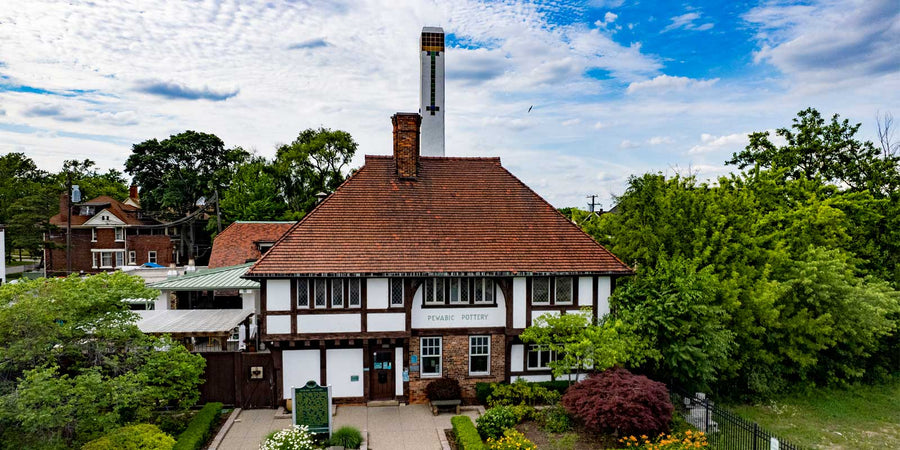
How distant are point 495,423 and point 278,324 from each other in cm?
717

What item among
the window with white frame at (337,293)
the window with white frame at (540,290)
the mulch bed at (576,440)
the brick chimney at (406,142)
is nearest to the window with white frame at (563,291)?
the window with white frame at (540,290)

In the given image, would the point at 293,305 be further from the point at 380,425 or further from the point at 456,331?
the point at 456,331

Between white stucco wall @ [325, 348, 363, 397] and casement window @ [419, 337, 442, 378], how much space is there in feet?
6.71

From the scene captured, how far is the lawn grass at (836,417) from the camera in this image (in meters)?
15.9

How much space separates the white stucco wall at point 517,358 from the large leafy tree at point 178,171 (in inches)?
1767

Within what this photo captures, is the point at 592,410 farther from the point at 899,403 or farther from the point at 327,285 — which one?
the point at 899,403

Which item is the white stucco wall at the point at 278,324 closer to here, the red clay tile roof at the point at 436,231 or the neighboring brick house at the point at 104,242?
the red clay tile roof at the point at 436,231

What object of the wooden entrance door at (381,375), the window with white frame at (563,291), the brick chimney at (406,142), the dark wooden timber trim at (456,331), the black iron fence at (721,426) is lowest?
the black iron fence at (721,426)

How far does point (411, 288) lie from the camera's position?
55.2 ft

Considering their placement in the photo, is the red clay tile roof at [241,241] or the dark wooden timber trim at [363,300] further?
the red clay tile roof at [241,241]

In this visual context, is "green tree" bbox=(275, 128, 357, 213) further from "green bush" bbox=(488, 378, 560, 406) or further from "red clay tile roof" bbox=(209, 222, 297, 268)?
"green bush" bbox=(488, 378, 560, 406)

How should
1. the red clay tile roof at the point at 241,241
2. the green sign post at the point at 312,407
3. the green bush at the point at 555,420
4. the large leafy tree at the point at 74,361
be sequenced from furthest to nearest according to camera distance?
the red clay tile roof at the point at 241,241, the green bush at the point at 555,420, the green sign post at the point at 312,407, the large leafy tree at the point at 74,361

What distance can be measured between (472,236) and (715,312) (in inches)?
312

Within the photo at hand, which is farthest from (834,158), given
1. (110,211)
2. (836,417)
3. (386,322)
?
(110,211)
